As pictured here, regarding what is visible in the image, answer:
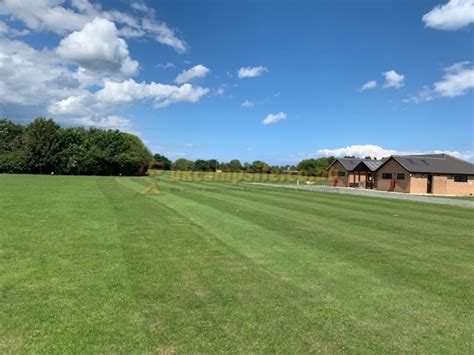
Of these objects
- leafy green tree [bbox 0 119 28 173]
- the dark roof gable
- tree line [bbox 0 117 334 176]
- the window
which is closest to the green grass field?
the dark roof gable

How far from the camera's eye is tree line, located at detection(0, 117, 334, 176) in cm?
7731

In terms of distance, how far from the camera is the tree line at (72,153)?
3044 inches

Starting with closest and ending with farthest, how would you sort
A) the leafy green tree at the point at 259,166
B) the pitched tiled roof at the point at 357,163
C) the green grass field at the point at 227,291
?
the green grass field at the point at 227,291
the pitched tiled roof at the point at 357,163
the leafy green tree at the point at 259,166

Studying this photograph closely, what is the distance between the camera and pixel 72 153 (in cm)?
8219

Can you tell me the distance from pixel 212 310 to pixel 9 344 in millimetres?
2149

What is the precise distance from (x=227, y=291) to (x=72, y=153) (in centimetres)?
8381

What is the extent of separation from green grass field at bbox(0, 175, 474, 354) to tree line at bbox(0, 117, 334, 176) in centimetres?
7049

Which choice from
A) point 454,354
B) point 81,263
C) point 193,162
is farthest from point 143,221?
point 193,162

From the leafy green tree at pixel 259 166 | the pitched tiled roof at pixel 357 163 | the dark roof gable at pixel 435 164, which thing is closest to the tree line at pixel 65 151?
the leafy green tree at pixel 259 166

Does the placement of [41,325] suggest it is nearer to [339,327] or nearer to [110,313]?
[110,313]

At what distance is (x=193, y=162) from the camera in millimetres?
113062

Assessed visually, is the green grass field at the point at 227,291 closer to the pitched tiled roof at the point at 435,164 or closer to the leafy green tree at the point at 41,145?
the pitched tiled roof at the point at 435,164

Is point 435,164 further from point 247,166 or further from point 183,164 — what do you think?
point 183,164

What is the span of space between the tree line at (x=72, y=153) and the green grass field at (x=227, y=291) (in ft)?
231
